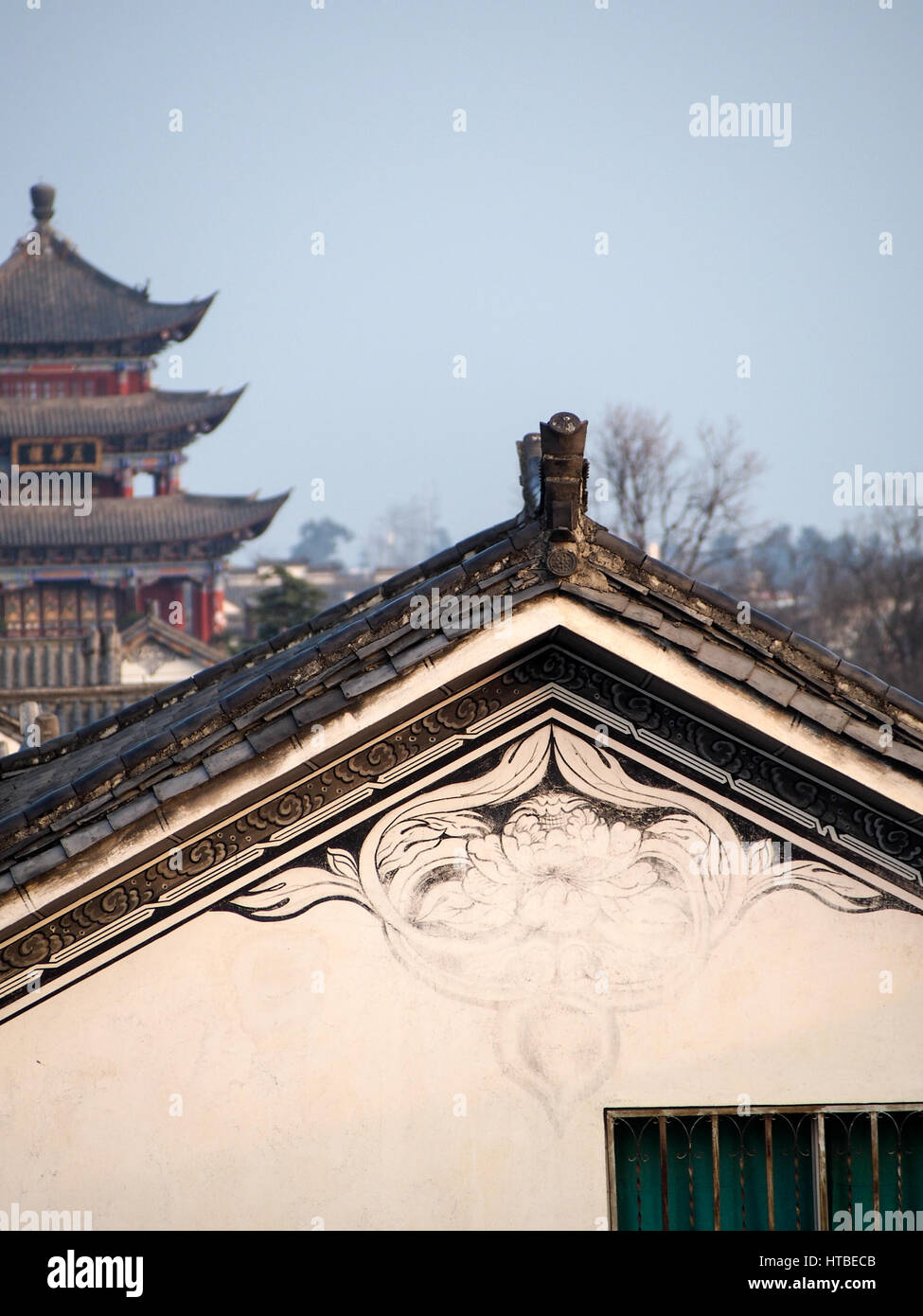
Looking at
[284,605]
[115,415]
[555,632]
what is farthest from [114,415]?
[555,632]

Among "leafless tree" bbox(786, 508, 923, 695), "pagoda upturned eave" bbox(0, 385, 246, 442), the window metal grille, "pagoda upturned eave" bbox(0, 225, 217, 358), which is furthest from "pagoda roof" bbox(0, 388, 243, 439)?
the window metal grille

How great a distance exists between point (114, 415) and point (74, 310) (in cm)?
582

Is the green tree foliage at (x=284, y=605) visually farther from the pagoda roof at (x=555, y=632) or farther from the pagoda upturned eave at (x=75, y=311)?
the pagoda roof at (x=555, y=632)

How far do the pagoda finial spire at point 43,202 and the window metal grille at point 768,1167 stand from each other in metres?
61.6

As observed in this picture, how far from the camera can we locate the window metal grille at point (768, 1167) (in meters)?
5.50

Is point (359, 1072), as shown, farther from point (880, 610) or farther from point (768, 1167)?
point (880, 610)

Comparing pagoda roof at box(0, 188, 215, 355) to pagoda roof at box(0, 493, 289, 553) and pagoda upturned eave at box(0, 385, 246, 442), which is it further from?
pagoda roof at box(0, 493, 289, 553)

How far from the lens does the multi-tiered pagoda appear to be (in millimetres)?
56281

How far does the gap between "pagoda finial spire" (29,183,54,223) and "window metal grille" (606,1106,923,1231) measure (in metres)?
61.6

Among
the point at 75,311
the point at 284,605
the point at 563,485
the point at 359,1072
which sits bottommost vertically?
the point at 359,1072

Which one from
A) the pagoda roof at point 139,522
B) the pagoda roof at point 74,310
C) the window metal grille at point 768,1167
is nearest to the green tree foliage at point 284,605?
the pagoda roof at point 139,522

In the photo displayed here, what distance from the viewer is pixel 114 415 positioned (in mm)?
59156

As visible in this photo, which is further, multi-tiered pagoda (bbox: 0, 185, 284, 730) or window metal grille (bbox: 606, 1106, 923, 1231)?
multi-tiered pagoda (bbox: 0, 185, 284, 730)

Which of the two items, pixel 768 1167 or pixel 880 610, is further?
pixel 880 610
